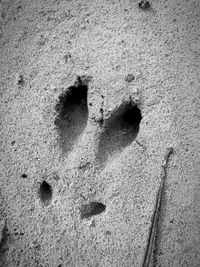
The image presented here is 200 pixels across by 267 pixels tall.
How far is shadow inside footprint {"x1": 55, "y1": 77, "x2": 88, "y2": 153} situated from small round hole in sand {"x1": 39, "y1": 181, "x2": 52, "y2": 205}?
6.4 inches

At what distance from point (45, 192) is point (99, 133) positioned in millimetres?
337

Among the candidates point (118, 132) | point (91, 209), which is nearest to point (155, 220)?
point (91, 209)

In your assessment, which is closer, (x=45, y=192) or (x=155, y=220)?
(x=155, y=220)

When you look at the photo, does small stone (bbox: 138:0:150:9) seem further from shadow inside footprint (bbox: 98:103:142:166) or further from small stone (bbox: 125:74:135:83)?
shadow inside footprint (bbox: 98:103:142:166)

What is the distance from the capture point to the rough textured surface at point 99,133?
1052 millimetres

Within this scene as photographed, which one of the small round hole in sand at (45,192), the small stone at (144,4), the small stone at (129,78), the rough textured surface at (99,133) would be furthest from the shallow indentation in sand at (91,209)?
the small stone at (144,4)

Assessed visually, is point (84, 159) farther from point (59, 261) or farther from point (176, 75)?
point (176, 75)

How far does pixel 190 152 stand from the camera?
108 cm

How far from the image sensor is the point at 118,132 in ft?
3.75

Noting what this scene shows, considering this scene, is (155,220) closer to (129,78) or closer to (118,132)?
(118,132)

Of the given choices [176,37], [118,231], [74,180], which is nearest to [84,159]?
[74,180]

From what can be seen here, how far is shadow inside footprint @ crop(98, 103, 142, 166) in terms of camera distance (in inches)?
44.6

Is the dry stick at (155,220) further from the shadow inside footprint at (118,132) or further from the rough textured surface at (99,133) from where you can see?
the shadow inside footprint at (118,132)

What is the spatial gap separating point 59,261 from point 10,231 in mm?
240
